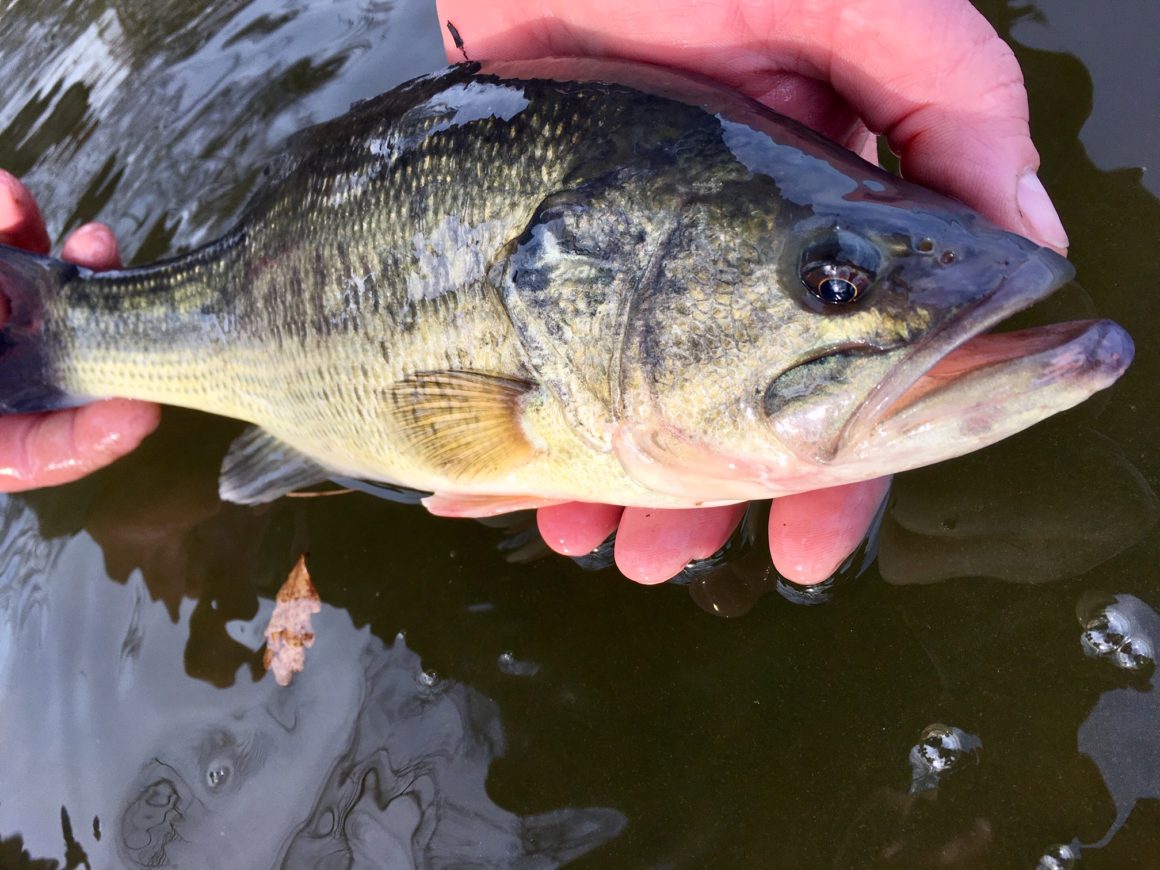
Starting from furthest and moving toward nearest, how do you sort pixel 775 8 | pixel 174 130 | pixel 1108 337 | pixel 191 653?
pixel 174 130 → pixel 191 653 → pixel 775 8 → pixel 1108 337

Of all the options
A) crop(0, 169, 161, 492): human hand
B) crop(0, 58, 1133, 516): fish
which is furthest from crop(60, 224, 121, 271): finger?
crop(0, 58, 1133, 516): fish

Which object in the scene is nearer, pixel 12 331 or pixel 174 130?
pixel 12 331

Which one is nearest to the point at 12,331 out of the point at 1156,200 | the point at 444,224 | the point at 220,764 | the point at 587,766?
the point at 220,764

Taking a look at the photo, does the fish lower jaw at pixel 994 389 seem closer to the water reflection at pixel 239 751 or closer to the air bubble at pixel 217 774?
the water reflection at pixel 239 751

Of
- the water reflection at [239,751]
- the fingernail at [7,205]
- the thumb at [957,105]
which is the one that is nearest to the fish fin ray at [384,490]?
the water reflection at [239,751]

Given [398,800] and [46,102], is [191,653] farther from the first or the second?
[46,102]

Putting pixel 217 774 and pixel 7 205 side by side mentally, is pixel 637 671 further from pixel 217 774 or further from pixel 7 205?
pixel 7 205

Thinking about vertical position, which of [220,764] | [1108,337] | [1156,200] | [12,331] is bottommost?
[220,764]

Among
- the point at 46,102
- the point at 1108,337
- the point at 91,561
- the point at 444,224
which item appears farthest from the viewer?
the point at 46,102
